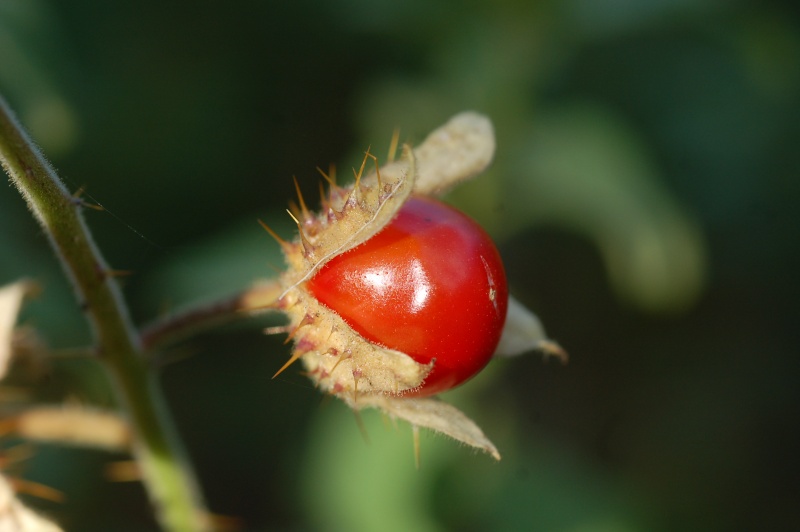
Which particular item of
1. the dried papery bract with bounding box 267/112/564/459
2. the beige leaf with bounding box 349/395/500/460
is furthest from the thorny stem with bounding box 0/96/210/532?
the beige leaf with bounding box 349/395/500/460

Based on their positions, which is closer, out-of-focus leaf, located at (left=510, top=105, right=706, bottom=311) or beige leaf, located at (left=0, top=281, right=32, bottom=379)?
beige leaf, located at (left=0, top=281, right=32, bottom=379)

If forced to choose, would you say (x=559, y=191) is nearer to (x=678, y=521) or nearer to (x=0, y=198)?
(x=678, y=521)

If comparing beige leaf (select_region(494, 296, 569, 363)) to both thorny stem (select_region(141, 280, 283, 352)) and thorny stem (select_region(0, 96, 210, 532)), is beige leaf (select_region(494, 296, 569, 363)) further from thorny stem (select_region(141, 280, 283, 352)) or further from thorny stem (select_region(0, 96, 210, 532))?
thorny stem (select_region(0, 96, 210, 532))

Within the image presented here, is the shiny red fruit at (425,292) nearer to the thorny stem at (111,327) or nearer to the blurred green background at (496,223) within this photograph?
the thorny stem at (111,327)

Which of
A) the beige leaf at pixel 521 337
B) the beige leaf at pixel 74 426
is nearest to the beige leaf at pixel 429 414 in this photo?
the beige leaf at pixel 521 337

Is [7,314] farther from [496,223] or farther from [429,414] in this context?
[496,223]

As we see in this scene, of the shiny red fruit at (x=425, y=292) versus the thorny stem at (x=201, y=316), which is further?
the thorny stem at (x=201, y=316)
